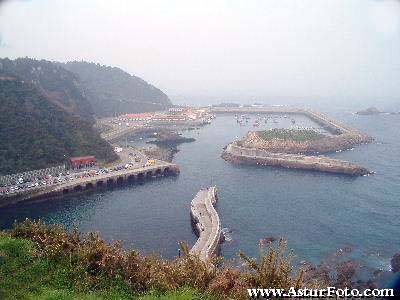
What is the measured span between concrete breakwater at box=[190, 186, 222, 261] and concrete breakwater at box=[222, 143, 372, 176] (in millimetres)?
8330

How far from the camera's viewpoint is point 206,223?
631 inches

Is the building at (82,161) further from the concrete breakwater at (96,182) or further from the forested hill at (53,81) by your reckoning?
the forested hill at (53,81)

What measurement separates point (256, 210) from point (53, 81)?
30414mm

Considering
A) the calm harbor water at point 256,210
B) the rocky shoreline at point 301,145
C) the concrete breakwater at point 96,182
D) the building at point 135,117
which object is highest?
the building at point 135,117

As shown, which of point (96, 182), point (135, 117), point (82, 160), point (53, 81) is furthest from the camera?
point (135, 117)

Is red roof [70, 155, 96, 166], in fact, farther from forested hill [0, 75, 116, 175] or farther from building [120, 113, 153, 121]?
building [120, 113, 153, 121]

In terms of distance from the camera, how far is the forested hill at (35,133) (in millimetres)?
22781

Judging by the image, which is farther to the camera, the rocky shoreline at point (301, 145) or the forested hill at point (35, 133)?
the rocky shoreline at point (301, 145)

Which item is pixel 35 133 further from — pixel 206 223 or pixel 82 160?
pixel 206 223

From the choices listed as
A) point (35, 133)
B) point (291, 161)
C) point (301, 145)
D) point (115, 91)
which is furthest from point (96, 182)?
point (115, 91)

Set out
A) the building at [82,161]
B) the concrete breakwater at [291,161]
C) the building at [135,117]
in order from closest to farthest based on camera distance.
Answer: the building at [82,161] < the concrete breakwater at [291,161] < the building at [135,117]

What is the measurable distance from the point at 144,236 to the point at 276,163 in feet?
48.9

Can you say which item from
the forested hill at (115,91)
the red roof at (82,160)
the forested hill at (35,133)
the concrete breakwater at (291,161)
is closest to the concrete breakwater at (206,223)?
the concrete breakwater at (291,161)

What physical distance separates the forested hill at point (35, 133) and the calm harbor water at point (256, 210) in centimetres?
397
